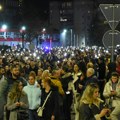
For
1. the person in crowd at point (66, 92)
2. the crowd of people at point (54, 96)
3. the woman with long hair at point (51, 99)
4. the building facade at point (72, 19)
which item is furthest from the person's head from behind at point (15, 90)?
the building facade at point (72, 19)

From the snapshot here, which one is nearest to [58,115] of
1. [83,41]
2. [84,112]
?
[84,112]

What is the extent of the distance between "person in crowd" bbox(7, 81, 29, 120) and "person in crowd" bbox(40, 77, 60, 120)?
45 cm

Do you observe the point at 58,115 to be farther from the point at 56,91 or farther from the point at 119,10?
the point at 119,10

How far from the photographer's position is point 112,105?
1159cm

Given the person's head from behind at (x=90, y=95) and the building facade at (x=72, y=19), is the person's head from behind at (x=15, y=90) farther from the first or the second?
the building facade at (x=72, y=19)

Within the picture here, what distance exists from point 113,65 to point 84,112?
793 cm

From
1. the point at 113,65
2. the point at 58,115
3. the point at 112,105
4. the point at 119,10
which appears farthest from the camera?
the point at 113,65

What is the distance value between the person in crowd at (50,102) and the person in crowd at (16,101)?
445 millimetres

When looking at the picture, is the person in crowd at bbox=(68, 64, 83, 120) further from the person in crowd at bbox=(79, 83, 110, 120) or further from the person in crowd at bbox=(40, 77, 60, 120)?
the person in crowd at bbox=(79, 83, 110, 120)

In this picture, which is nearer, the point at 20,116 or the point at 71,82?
the point at 20,116

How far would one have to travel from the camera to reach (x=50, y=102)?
10.0m

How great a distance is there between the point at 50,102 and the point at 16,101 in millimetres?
766

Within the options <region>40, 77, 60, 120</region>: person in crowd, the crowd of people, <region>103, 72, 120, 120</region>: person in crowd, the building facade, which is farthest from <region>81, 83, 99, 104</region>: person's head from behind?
the building facade

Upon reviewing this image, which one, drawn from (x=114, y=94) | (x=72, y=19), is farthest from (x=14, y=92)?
(x=72, y=19)
